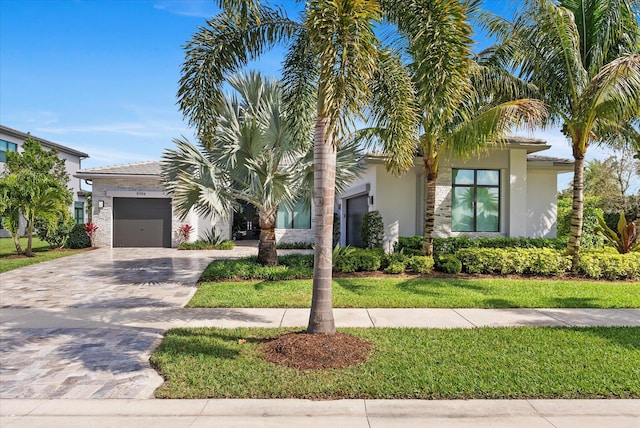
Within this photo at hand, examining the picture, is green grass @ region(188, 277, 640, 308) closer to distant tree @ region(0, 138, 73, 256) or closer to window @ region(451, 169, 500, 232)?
window @ region(451, 169, 500, 232)

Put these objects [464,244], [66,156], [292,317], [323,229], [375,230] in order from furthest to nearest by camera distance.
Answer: [66,156] → [375,230] → [464,244] → [292,317] → [323,229]

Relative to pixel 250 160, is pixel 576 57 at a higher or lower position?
higher

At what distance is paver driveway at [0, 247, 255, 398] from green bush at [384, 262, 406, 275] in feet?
17.6

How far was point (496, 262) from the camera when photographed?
11148 mm

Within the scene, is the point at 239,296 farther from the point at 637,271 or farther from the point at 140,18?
the point at 637,271

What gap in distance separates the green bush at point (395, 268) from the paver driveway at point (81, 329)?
5352 mm

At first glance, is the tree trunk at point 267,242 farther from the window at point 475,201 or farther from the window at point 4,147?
the window at point 4,147

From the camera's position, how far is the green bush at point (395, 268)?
1114cm

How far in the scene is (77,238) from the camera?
63.2 feet

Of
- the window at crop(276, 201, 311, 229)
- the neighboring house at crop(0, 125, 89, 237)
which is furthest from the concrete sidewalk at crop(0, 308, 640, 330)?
the neighboring house at crop(0, 125, 89, 237)

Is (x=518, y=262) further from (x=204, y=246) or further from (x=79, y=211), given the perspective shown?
(x=79, y=211)

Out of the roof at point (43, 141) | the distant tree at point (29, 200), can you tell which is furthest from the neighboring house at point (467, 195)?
the roof at point (43, 141)
